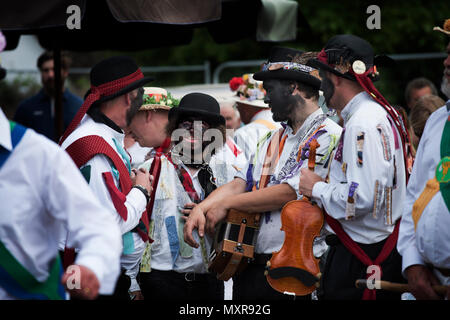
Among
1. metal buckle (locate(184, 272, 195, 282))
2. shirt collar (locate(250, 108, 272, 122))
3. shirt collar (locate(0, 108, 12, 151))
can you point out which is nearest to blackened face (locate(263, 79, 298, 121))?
metal buckle (locate(184, 272, 195, 282))

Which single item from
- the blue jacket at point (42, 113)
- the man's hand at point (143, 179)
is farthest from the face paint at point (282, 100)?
the blue jacket at point (42, 113)

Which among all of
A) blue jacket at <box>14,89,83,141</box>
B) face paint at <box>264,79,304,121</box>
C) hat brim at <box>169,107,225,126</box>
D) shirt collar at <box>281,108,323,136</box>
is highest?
face paint at <box>264,79,304,121</box>

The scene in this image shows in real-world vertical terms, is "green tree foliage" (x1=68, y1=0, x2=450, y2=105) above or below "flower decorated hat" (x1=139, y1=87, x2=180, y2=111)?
below

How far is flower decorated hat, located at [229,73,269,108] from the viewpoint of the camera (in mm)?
6877

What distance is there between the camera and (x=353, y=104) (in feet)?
12.2

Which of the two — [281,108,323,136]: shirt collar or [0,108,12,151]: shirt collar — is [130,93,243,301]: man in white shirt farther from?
[0,108,12,151]: shirt collar

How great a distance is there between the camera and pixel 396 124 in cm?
359

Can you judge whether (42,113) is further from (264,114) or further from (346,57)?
(346,57)

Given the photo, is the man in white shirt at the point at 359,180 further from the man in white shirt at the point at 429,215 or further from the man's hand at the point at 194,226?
the man's hand at the point at 194,226

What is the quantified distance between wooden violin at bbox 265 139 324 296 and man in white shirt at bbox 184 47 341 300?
21 centimetres

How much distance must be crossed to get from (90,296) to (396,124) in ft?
6.78

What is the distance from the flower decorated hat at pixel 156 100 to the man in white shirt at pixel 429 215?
2.16m
